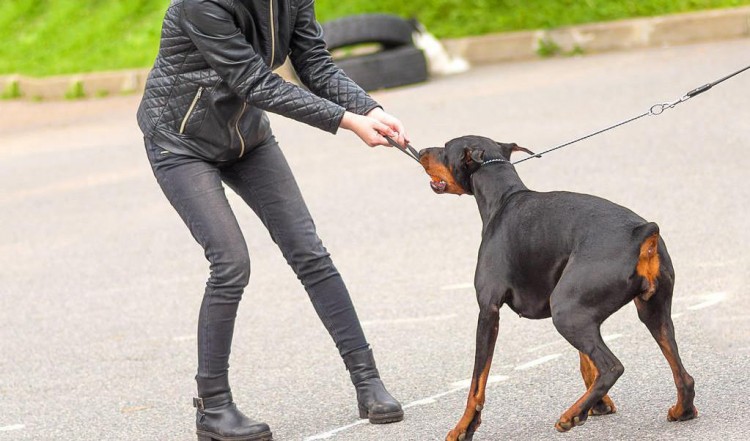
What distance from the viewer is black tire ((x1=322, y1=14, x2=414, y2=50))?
15391mm

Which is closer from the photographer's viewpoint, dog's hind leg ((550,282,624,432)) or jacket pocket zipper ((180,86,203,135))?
dog's hind leg ((550,282,624,432))

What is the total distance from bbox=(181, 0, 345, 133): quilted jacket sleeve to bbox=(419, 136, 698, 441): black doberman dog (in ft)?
1.71

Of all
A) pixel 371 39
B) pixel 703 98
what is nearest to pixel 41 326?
pixel 703 98

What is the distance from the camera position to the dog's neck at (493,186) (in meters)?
4.82

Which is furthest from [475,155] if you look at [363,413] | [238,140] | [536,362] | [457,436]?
[536,362]

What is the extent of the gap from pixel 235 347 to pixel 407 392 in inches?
56.8

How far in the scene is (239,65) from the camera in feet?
15.6

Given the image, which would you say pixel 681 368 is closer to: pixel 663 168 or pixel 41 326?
pixel 41 326

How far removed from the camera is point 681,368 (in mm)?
4531

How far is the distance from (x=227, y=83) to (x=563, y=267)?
1472 mm

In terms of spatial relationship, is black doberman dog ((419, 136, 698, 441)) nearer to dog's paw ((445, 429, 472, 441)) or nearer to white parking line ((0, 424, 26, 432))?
dog's paw ((445, 429, 472, 441))

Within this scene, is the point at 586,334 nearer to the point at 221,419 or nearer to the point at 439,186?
the point at 439,186

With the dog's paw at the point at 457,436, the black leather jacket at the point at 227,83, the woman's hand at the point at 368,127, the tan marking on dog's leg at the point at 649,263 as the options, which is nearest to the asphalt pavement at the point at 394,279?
the dog's paw at the point at 457,436

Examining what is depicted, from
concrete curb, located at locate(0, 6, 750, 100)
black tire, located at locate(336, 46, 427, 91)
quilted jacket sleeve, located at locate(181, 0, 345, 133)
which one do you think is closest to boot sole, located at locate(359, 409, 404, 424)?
quilted jacket sleeve, located at locate(181, 0, 345, 133)
